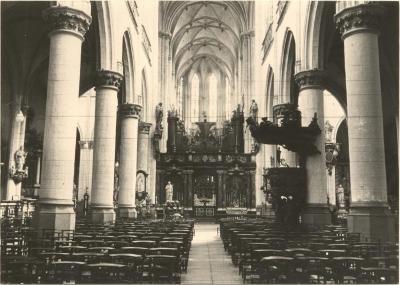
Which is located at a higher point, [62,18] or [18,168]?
[62,18]

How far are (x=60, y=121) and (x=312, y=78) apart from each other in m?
9.85

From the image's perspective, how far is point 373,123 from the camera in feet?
38.1

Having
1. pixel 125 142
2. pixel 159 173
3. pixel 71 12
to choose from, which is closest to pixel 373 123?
pixel 71 12

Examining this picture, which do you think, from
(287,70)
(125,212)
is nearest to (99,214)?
(125,212)

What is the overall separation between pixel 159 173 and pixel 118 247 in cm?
2884

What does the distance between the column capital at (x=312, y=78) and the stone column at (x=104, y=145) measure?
24.0ft

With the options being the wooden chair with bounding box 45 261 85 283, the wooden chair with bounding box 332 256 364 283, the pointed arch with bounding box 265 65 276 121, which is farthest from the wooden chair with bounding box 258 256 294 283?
the pointed arch with bounding box 265 65 276 121

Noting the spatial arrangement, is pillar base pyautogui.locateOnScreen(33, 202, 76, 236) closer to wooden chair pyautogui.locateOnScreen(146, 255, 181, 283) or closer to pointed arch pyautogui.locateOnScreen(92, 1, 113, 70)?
wooden chair pyautogui.locateOnScreen(146, 255, 181, 283)

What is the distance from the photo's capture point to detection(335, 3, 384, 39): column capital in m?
11.8

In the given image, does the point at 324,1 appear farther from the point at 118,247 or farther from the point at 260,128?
the point at 118,247

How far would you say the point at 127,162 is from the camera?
22375 millimetres

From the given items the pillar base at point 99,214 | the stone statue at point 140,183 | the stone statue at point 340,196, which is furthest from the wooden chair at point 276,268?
the stone statue at point 340,196

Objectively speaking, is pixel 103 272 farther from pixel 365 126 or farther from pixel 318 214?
pixel 318 214

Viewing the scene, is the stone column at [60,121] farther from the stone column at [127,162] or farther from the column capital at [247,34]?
the column capital at [247,34]
